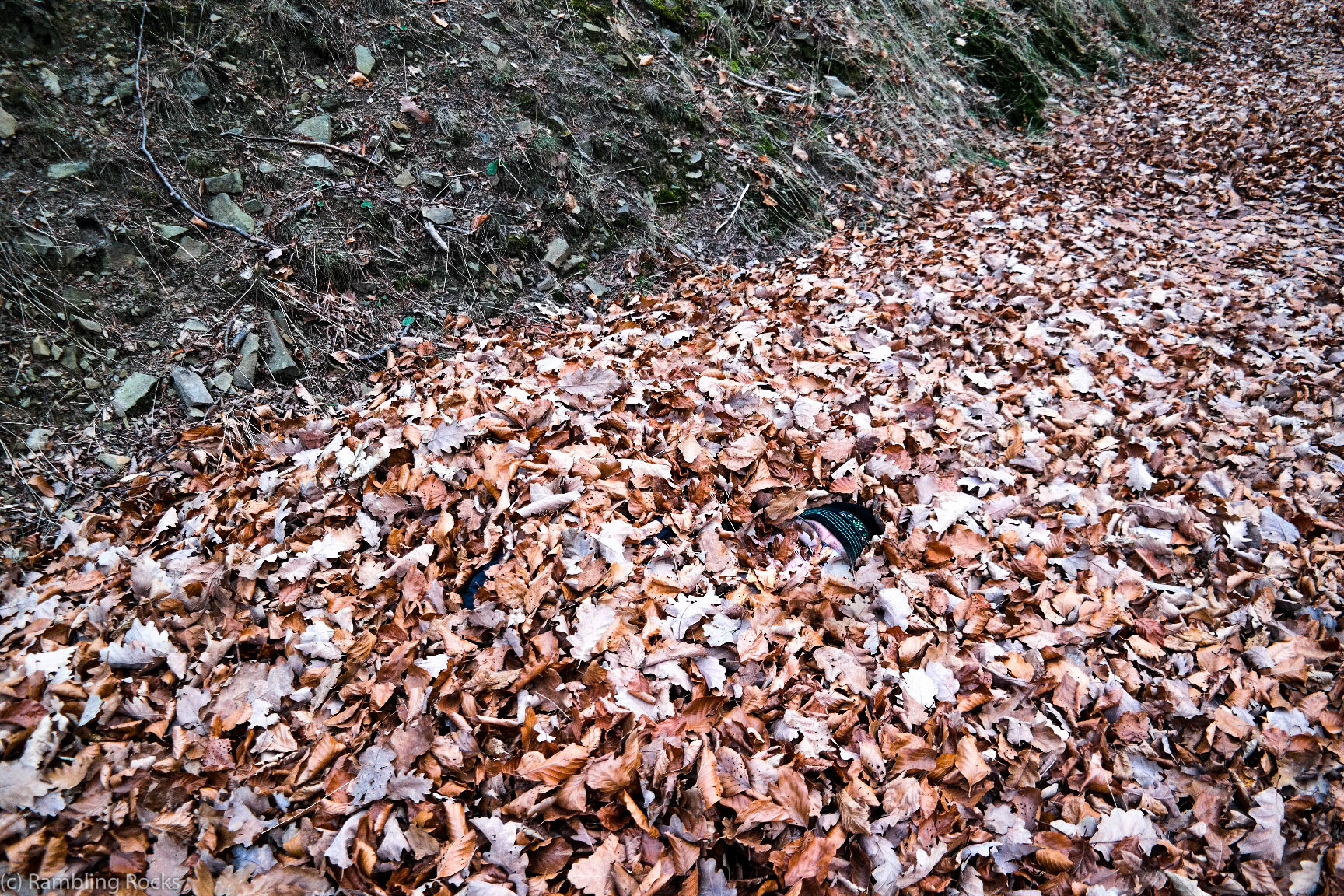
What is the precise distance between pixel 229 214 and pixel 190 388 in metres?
1.34

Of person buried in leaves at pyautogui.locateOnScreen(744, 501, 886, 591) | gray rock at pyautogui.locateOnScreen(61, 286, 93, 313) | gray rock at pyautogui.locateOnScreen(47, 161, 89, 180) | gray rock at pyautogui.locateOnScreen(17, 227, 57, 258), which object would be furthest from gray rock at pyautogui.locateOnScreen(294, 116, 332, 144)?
person buried in leaves at pyautogui.locateOnScreen(744, 501, 886, 591)

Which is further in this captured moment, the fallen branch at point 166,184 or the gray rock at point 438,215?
the gray rock at point 438,215

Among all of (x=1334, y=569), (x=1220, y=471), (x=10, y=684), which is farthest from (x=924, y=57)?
(x=10, y=684)

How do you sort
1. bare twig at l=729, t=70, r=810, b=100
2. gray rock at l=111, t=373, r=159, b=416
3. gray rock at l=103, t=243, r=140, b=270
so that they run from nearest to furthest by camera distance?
gray rock at l=111, t=373, r=159, b=416 < gray rock at l=103, t=243, r=140, b=270 < bare twig at l=729, t=70, r=810, b=100

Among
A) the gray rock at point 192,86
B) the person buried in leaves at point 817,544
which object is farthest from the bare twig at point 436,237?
the person buried in leaves at point 817,544

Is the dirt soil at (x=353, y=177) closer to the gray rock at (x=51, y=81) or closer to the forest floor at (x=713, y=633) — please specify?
the gray rock at (x=51, y=81)

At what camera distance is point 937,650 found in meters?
2.44

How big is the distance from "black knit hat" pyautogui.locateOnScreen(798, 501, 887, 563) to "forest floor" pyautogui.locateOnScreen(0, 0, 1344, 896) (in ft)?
0.30

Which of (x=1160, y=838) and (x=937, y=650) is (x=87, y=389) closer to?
(x=937, y=650)

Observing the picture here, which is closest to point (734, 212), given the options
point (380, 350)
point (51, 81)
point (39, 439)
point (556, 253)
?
point (556, 253)

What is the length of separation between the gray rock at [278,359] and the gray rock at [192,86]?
5.92ft

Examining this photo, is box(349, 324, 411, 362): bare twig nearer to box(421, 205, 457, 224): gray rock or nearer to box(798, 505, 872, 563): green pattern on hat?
box(421, 205, 457, 224): gray rock

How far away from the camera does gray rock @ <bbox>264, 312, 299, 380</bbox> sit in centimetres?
399

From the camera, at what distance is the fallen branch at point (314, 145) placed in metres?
4.53
